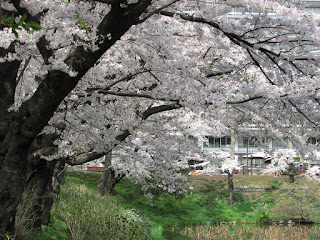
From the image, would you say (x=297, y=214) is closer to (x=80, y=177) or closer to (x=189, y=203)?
(x=189, y=203)

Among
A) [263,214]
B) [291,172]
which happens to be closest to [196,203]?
[263,214]

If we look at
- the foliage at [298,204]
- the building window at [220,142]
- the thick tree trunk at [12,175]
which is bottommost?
the foliage at [298,204]

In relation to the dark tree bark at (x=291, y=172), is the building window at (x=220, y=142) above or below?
above

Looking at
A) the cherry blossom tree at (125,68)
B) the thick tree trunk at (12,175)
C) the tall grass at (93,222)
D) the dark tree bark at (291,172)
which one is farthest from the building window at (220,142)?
the thick tree trunk at (12,175)

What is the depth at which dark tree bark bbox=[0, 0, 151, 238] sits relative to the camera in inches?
145

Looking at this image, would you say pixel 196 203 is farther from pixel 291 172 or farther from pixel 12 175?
pixel 12 175

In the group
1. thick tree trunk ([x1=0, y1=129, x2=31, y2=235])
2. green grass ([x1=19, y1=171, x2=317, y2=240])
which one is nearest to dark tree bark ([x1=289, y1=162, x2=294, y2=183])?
green grass ([x1=19, y1=171, x2=317, y2=240])

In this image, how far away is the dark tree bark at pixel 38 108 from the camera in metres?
3.69

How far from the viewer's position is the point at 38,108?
415 cm

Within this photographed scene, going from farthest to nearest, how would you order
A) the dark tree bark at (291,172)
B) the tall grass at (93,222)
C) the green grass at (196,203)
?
the dark tree bark at (291,172) → the green grass at (196,203) → the tall grass at (93,222)

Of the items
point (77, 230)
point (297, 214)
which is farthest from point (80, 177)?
point (77, 230)

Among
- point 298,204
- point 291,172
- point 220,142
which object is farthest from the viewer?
point 220,142

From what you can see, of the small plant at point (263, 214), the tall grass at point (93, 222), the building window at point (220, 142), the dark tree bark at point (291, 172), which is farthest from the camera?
the building window at point (220, 142)

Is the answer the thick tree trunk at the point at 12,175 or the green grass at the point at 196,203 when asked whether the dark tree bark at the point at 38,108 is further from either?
the green grass at the point at 196,203
